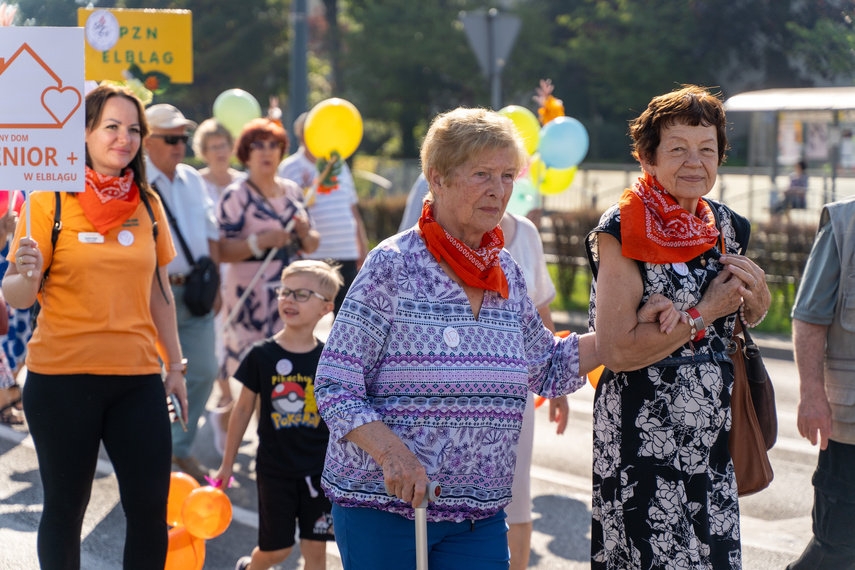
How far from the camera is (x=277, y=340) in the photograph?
13.6ft

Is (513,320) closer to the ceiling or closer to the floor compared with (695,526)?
closer to the ceiling

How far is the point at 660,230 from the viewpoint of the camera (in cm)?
295

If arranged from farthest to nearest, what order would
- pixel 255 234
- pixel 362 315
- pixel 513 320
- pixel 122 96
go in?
1. pixel 255 234
2. pixel 122 96
3. pixel 513 320
4. pixel 362 315

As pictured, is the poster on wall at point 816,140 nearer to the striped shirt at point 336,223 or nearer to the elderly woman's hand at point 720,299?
the striped shirt at point 336,223

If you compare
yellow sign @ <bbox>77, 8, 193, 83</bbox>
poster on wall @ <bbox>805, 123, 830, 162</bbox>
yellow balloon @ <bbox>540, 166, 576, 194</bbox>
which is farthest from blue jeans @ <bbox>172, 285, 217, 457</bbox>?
poster on wall @ <bbox>805, 123, 830, 162</bbox>

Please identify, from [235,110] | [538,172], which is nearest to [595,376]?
[538,172]

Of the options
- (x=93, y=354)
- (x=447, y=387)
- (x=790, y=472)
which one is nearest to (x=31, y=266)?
(x=93, y=354)

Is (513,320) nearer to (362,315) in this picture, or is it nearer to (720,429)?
(362,315)

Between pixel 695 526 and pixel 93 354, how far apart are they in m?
2.11

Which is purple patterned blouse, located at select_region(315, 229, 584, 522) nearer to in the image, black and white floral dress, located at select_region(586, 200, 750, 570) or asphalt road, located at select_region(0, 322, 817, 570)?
black and white floral dress, located at select_region(586, 200, 750, 570)

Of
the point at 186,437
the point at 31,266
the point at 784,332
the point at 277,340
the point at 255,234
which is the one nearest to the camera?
the point at 31,266

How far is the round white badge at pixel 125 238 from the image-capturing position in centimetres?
359

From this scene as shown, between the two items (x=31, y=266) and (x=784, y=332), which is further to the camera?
(x=784, y=332)

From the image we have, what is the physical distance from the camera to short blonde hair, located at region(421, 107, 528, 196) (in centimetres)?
262
